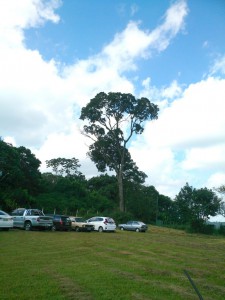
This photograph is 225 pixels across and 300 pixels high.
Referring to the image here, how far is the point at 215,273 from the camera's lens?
439 inches

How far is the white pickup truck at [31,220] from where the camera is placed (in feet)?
92.2

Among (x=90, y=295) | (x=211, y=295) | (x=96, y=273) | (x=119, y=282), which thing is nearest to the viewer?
(x=90, y=295)

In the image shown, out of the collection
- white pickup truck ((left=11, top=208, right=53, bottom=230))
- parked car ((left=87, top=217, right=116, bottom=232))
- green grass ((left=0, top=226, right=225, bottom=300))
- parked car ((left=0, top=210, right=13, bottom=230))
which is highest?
parked car ((left=87, top=217, right=116, bottom=232))

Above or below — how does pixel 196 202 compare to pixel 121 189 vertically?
above

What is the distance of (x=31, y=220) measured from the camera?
1108 inches

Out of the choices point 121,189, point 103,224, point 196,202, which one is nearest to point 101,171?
point 121,189

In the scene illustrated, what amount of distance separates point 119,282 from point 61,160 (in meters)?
76.3

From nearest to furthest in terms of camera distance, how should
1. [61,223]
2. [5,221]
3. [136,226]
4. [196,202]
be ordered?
[5,221]
[61,223]
[136,226]
[196,202]

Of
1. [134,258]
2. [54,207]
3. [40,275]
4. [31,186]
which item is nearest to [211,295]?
[40,275]

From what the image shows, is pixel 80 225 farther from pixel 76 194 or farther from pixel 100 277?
pixel 76 194

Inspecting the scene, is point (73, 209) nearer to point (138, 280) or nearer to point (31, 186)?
point (31, 186)

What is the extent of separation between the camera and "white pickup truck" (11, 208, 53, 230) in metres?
28.1

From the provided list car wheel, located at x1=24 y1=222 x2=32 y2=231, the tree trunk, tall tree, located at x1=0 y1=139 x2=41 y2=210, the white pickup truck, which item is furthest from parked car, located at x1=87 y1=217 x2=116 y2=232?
the tree trunk

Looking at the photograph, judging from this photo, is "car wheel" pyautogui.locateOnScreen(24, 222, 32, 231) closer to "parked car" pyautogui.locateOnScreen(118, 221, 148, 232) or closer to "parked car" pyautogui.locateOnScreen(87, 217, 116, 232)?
"parked car" pyautogui.locateOnScreen(87, 217, 116, 232)
